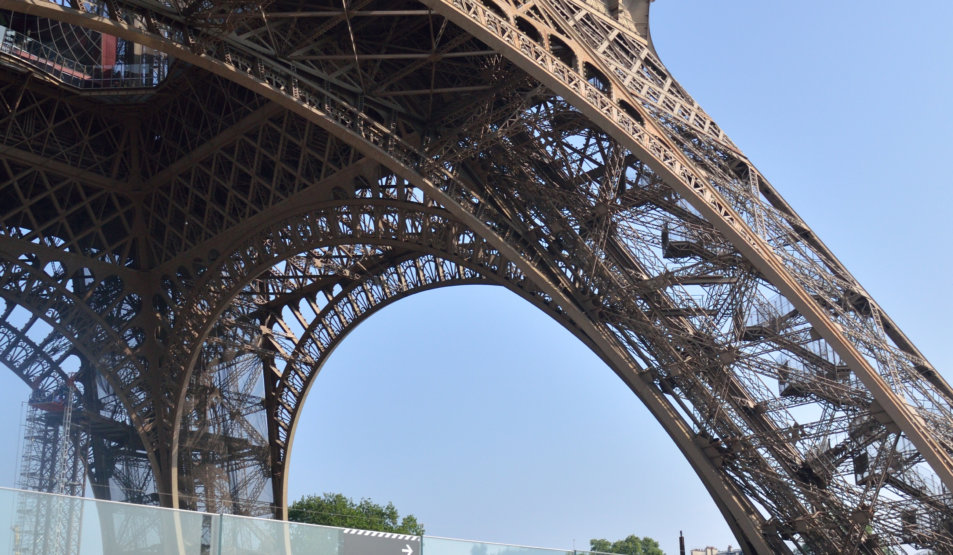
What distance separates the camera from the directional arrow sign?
9477 mm

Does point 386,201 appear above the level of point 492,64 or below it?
below

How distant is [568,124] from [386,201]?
426 centimetres

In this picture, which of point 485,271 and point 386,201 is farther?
point 485,271

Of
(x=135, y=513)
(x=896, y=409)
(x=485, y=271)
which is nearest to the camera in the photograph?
(x=135, y=513)

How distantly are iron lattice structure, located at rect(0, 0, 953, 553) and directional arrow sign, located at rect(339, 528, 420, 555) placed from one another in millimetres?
7945

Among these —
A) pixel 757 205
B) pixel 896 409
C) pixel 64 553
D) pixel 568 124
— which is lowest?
pixel 64 553

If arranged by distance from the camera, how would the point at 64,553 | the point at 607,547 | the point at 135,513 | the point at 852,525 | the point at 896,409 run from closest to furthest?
the point at 64,553
the point at 135,513
the point at 896,409
the point at 852,525
the point at 607,547

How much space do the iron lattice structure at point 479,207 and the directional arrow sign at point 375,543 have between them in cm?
795

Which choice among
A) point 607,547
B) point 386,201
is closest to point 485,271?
point 386,201

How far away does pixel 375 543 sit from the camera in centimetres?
967

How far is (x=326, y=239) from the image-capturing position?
2270cm

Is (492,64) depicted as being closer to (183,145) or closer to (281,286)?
(183,145)

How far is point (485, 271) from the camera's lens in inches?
889

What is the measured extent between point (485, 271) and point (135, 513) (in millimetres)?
14437
